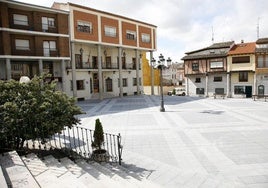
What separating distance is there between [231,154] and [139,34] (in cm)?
2768

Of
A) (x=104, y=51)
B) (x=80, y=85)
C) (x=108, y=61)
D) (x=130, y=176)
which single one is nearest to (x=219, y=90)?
(x=108, y=61)

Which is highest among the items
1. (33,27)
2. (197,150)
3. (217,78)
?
(33,27)

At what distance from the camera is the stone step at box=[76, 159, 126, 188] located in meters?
5.21

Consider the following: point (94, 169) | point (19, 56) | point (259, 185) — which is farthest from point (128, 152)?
point (19, 56)

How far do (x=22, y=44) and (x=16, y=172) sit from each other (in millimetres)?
21580

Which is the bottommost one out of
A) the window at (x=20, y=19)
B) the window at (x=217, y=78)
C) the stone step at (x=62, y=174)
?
the stone step at (x=62, y=174)

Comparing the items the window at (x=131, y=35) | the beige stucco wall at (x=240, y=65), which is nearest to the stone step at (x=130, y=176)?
the window at (x=131, y=35)

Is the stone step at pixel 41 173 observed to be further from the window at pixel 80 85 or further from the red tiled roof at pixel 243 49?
the red tiled roof at pixel 243 49

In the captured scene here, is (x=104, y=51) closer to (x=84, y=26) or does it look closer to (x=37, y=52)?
(x=84, y=26)

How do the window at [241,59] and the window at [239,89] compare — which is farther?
the window at [239,89]

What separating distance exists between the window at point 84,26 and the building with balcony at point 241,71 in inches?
774

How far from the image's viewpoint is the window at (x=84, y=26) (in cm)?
2582

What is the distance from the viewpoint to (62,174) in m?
5.33

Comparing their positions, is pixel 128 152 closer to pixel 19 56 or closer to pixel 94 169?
pixel 94 169
